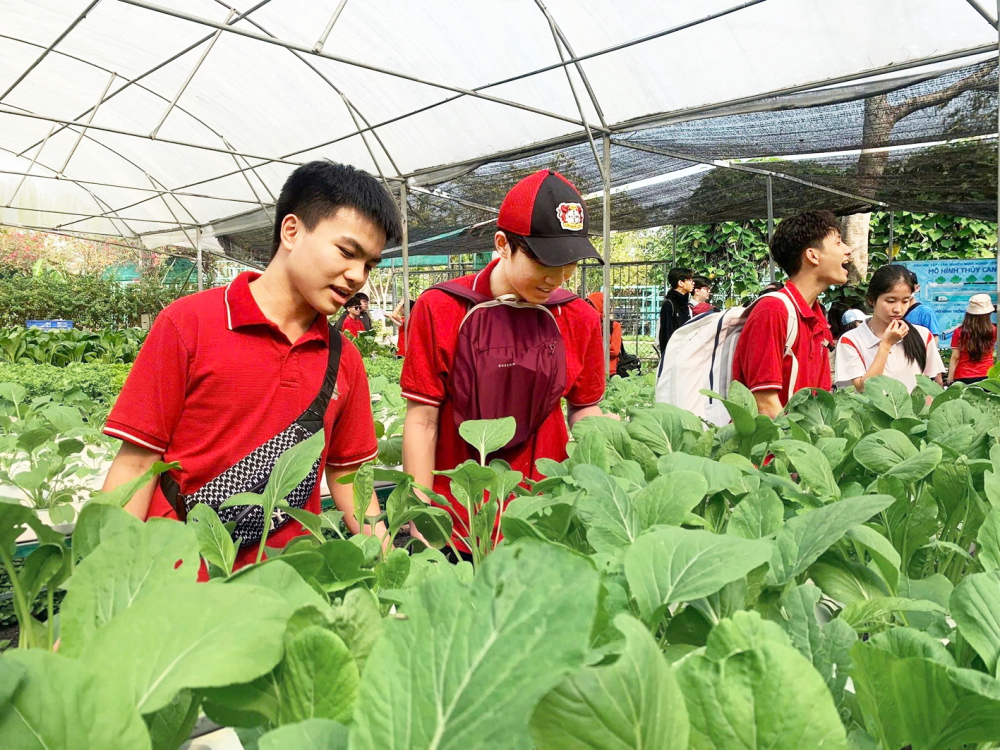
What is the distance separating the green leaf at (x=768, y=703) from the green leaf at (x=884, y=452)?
2.29 ft

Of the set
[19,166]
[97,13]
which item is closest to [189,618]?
[97,13]

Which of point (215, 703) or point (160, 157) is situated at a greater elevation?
point (160, 157)

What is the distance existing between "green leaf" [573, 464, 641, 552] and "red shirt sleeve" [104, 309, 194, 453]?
3.43 feet

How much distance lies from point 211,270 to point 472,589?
87.9 ft

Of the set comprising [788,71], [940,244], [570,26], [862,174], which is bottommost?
[940,244]

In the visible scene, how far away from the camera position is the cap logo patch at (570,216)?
1.80m

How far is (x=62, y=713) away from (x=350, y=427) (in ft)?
4.79

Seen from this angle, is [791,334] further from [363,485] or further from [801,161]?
[801,161]

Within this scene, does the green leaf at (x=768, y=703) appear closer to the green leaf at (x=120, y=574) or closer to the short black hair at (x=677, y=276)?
the green leaf at (x=120, y=574)

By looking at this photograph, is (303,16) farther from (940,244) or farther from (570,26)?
(940,244)

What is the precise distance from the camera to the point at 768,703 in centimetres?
34

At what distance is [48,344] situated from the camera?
8328mm

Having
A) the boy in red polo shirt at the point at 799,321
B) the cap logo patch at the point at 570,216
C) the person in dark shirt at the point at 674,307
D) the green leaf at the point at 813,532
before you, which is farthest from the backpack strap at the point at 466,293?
the person in dark shirt at the point at 674,307

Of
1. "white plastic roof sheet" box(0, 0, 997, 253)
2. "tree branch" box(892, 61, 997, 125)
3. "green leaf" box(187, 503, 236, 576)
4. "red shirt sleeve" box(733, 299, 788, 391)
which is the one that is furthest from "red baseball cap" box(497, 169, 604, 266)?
"tree branch" box(892, 61, 997, 125)
